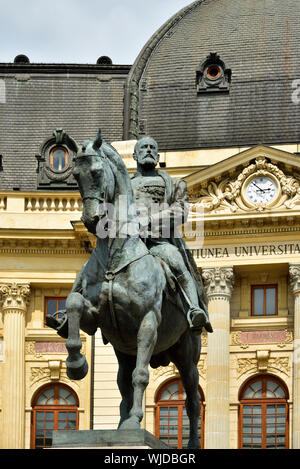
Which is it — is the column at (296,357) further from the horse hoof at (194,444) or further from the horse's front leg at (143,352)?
the horse's front leg at (143,352)

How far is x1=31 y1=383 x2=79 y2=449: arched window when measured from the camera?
54.9 meters

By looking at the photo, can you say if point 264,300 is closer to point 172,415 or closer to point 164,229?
point 172,415

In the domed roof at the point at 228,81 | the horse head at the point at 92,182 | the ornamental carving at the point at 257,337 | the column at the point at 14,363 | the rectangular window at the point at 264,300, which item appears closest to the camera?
the horse head at the point at 92,182

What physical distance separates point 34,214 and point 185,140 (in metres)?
5.00

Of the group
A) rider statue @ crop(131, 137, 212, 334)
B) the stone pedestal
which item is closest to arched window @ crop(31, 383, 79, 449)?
rider statue @ crop(131, 137, 212, 334)

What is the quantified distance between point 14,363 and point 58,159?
6.49 meters

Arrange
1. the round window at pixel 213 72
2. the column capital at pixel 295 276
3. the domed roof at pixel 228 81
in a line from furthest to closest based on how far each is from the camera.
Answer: the round window at pixel 213 72 < the domed roof at pixel 228 81 < the column capital at pixel 295 276

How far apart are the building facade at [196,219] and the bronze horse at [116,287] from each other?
29.6 m

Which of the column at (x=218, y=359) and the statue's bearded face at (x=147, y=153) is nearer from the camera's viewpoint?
the statue's bearded face at (x=147, y=153)

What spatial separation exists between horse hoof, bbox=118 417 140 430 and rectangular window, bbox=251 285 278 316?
33104 millimetres

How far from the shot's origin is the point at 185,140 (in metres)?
57.1

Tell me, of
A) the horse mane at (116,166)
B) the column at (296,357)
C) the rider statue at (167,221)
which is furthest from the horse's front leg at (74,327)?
the column at (296,357)

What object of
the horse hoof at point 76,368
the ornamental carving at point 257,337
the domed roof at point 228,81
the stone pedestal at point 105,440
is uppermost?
the domed roof at point 228,81

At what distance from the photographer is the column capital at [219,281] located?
177 ft
